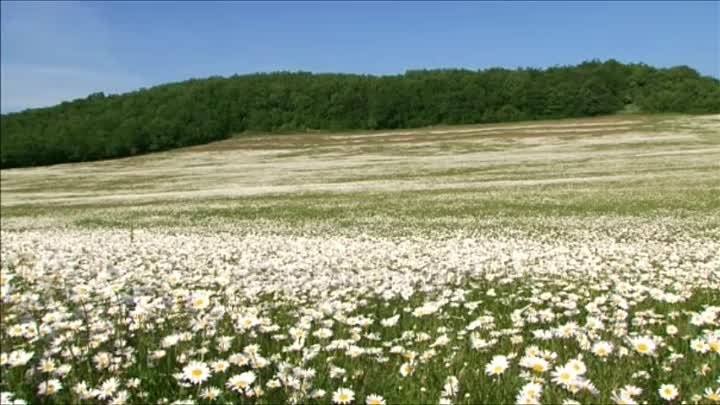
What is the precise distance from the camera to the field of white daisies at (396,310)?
4.02m

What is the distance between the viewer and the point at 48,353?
4.27m

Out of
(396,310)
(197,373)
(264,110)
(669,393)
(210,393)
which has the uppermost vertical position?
(264,110)

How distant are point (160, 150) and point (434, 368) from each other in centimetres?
11881

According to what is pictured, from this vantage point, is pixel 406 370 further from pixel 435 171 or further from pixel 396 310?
pixel 435 171

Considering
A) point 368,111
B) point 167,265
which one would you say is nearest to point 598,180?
point 167,265

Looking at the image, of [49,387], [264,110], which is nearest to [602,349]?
[49,387]

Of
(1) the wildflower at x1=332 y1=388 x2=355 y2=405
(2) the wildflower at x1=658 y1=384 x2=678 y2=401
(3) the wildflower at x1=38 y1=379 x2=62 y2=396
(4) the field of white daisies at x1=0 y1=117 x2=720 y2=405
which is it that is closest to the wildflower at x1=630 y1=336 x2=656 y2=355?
(4) the field of white daisies at x1=0 y1=117 x2=720 y2=405

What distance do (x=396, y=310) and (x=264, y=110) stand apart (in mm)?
129704

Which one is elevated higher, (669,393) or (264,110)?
(264,110)

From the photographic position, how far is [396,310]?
7.75m

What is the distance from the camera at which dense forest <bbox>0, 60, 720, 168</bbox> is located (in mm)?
92250

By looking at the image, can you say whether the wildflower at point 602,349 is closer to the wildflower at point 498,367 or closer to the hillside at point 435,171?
the wildflower at point 498,367

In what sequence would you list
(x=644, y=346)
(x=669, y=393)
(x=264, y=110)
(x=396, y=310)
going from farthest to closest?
(x=264, y=110) → (x=396, y=310) → (x=644, y=346) → (x=669, y=393)

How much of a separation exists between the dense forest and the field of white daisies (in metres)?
40.6
